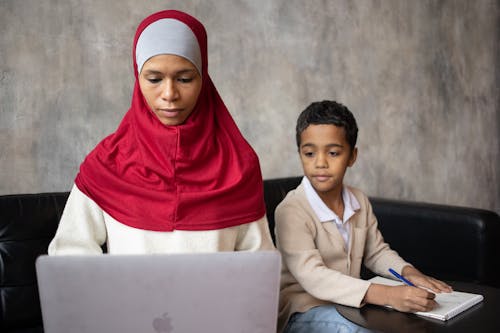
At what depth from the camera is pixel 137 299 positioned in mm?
893

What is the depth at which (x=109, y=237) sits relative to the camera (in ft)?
4.75

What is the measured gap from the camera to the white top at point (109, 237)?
4.57ft

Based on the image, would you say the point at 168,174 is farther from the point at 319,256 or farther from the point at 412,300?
the point at 412,300

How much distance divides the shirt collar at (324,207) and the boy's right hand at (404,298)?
0.33 metres

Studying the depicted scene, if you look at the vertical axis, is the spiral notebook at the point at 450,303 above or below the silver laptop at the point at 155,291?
below

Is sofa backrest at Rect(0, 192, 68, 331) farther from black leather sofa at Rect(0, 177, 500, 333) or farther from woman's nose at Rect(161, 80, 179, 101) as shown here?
woman's nose at Rect(161, 80, 179, 101)

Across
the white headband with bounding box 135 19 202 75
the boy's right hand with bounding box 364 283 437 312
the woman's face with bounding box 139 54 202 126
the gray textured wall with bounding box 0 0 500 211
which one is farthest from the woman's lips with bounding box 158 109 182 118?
the gray textured wall with bounding box 0 0 500 211

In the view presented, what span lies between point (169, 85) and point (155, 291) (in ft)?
1.95

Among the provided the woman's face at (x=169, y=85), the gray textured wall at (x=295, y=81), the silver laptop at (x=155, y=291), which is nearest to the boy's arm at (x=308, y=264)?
the woman's face at (x=169, y=85)

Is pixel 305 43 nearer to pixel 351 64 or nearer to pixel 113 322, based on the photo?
pixel 351 64

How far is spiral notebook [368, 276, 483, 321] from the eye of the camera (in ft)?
4.61

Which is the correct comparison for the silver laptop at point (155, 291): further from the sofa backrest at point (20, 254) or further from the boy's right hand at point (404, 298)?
the sofa backrest at point (20, 254)

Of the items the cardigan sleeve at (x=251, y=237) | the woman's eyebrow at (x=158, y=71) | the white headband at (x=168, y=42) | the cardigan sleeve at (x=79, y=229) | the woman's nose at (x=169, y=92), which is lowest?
the cardigan sleeve at (x=251, y=237)

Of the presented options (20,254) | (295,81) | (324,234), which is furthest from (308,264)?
(295,81)
